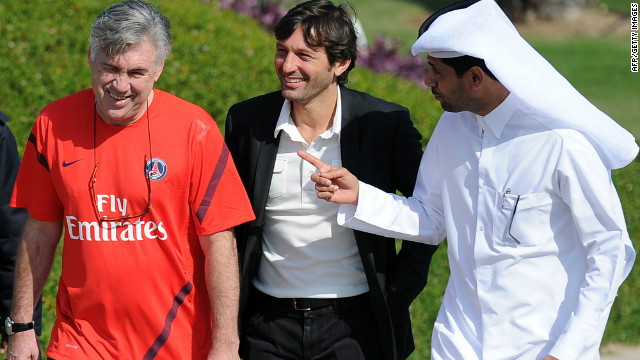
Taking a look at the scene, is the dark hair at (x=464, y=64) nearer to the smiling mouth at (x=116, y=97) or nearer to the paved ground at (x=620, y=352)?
the smiling mouth at (x=116, y=97)

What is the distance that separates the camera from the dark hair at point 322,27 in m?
3.97

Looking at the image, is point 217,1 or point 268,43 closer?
point 268,43

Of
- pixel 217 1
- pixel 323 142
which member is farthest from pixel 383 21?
pixel 323 142

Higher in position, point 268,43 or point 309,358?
point 268,43

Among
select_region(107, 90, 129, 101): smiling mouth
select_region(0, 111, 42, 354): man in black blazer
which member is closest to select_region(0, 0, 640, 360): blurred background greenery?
select_region(0, 111, 42, 354): man in black blazer

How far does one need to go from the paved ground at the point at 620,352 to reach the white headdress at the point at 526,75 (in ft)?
13.0

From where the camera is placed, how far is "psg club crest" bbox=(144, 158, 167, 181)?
359 cm

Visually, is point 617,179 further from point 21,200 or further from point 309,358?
point 21,200

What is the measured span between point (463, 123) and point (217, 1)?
7.04 meters

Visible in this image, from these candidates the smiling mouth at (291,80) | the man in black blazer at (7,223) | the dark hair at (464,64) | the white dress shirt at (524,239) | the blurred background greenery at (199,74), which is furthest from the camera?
the blurred background greenery at (199,74)

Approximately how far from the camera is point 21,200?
12.3 ft

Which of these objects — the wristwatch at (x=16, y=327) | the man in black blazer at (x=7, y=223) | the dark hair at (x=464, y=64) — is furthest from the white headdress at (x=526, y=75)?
the man in black blazer at (x=7, y=223)

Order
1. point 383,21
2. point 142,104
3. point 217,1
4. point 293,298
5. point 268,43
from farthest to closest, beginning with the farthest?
1. point 383,21
2. point 217,1
3. point 268,43
4. point 293,298
5. point 142,104

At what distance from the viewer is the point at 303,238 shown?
3918 mm
